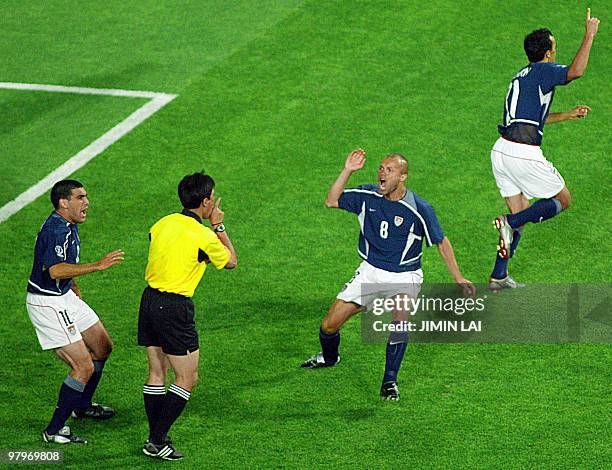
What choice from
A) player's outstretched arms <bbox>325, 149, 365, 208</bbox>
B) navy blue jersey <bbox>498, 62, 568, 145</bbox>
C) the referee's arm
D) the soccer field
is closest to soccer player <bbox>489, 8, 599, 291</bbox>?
navy blue jersey <bbox>498, 62, 568, 145</bbox>

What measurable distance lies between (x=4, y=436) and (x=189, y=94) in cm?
822

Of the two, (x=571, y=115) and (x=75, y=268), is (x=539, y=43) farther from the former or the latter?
(x=75, y=268)

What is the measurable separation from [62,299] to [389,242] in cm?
288

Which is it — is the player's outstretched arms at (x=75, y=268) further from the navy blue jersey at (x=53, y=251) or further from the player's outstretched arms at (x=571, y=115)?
the player's outstretched arms at (x=571, y=115)

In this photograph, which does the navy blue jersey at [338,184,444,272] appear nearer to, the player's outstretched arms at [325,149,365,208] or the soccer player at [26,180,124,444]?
the player's outstretched arms at [325,149,365,208]

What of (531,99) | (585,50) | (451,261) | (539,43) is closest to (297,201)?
(531,99)

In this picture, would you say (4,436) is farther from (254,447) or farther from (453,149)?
(453,149)

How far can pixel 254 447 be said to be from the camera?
10617mm

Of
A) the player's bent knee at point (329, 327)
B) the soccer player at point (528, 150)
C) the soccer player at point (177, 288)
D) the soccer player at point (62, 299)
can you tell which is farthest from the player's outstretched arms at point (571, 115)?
the soccer player at point (62, 299)

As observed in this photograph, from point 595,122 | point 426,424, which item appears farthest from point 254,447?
point 595,122

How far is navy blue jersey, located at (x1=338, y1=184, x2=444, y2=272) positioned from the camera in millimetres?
11203

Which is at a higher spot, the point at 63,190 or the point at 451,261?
the point at 63,190

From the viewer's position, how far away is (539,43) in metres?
12.9

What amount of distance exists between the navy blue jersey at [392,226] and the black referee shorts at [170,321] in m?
1.94
